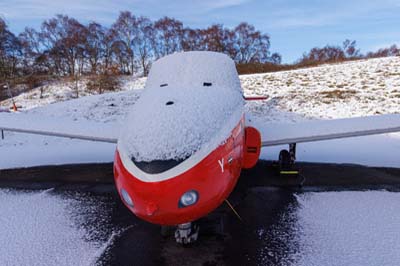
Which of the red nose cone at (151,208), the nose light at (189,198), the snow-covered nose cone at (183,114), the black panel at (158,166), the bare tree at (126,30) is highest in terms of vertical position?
the bare tree at (126,30)

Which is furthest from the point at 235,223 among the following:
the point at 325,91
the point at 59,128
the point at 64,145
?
the point at 325,91

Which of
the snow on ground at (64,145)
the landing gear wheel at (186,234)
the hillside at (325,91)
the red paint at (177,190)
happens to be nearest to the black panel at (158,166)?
the red paint at (177,190)

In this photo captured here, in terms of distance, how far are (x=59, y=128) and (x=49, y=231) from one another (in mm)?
3108

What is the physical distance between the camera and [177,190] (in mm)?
2871

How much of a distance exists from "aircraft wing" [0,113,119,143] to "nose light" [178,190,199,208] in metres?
3.81

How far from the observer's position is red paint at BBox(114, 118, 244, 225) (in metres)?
2.86

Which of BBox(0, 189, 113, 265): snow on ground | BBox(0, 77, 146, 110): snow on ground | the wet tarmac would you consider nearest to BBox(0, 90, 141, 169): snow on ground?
the wet tarmac

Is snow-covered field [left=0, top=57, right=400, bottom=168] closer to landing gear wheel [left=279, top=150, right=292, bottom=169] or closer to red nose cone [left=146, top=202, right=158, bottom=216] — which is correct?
landing gear wheel [left=279, top=150, right=292, bottom=169]

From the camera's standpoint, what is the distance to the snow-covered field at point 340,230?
13.0 feet

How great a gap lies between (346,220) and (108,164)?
6.95 meters

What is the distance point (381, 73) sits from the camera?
20938 millimetres

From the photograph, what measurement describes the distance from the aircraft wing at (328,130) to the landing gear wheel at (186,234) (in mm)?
2614

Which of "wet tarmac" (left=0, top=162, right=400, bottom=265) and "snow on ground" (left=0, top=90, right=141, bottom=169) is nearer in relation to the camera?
"wet tarmac" (left=0, top=162, right=400, bottom=265)

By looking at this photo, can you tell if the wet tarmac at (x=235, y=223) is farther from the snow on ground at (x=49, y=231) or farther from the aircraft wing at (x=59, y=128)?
the aircraft wing at (x=59, y=128)
